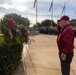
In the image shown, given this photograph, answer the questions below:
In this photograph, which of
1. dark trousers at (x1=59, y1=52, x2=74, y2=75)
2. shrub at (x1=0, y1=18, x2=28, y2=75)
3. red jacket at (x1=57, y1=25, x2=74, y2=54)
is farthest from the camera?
shrub at (x1=0, y1=18, x2=28, y2=75)

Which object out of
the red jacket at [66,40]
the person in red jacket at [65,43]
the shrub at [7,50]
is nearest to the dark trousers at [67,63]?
the person in red jacket at [65,43]

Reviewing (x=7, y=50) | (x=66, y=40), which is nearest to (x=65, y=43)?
(x=66, y=40)

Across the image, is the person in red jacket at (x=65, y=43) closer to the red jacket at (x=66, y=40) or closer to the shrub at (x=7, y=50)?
the red jacket at (x=66, y=40)

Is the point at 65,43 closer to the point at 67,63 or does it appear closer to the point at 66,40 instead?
the point at 66,40

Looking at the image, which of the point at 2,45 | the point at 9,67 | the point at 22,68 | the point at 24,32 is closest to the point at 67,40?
the point at 2,45

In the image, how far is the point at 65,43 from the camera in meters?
5.25

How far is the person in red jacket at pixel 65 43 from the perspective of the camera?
525 cm

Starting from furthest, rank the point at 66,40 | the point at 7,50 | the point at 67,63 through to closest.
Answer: the point at 7,50 → the point at 67,63 → the point at 66,40

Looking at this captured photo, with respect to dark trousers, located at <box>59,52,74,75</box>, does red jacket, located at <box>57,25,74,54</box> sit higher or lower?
higher

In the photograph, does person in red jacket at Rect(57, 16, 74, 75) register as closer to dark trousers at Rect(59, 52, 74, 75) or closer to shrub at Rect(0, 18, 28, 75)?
dark trousers at Rect(59, 52, 74, 75)

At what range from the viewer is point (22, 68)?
8.44 meters

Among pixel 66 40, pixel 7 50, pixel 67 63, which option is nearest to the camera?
pixel 66 40

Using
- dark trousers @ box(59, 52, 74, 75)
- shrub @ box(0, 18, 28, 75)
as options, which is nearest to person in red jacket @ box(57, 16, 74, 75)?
dark trousers @ box(59, 52, 74, 75)

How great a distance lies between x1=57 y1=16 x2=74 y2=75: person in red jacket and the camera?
5.25 meters
